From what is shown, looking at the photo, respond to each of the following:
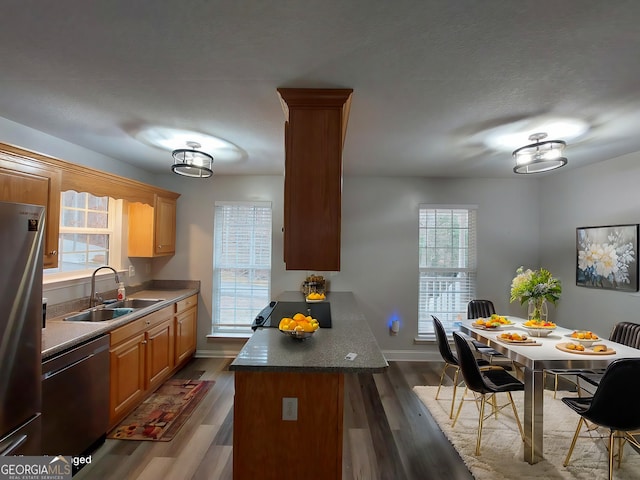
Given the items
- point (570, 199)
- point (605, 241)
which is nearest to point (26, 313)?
point (605, 241)

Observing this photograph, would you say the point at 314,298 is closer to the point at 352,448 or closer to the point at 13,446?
the point at 352,448

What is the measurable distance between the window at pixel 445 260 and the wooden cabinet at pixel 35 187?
384 centimetres

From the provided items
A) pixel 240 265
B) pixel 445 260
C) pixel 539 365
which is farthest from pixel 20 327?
pixel 445 260

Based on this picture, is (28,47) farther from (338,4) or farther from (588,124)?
(588,124)

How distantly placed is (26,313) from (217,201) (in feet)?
9.23

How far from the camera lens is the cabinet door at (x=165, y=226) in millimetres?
3816

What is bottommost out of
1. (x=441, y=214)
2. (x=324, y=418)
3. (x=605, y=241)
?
(x=324, y=418)

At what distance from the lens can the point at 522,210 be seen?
4.27m

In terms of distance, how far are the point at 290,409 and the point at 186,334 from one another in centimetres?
270

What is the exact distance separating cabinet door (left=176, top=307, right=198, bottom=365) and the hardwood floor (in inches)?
29.9

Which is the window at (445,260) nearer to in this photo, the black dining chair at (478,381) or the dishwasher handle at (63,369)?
the black dining chair at (478,381)

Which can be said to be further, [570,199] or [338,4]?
[570,199]

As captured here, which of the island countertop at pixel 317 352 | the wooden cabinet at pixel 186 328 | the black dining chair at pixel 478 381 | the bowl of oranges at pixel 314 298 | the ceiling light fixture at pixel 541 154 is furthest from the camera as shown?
the wooden cabinet at pixel 186 328

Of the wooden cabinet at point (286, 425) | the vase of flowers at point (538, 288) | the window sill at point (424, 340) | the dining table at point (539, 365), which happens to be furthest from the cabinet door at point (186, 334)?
the vase of flowers at point (538, 288)
